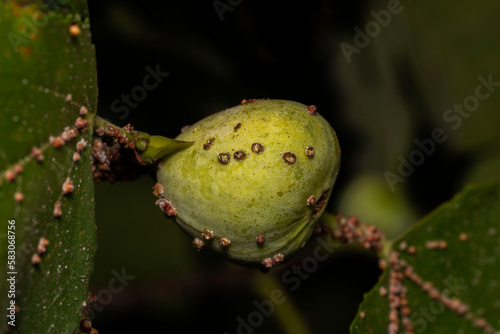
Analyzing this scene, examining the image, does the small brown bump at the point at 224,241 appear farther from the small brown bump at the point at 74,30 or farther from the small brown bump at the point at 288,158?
the small brown bump at the point at 74,30

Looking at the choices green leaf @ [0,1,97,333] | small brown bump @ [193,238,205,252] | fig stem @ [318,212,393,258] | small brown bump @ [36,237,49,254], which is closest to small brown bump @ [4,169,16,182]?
green leaf @ [0,1,97,333]

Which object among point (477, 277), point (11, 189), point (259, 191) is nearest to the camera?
point (11, 189)

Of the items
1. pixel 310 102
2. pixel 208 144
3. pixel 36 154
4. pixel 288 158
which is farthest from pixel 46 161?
pixel 310 102

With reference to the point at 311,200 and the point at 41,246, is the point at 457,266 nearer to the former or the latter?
the point at 311,200

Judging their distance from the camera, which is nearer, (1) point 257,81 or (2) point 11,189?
(2) point 11,189

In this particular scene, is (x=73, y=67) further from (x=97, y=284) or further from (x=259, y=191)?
(x=97, y=284)

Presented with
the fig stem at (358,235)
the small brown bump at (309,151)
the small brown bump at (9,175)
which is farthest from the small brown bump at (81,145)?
the fig stem at (358,235)

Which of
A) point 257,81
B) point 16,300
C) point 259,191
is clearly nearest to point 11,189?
point 16,300
